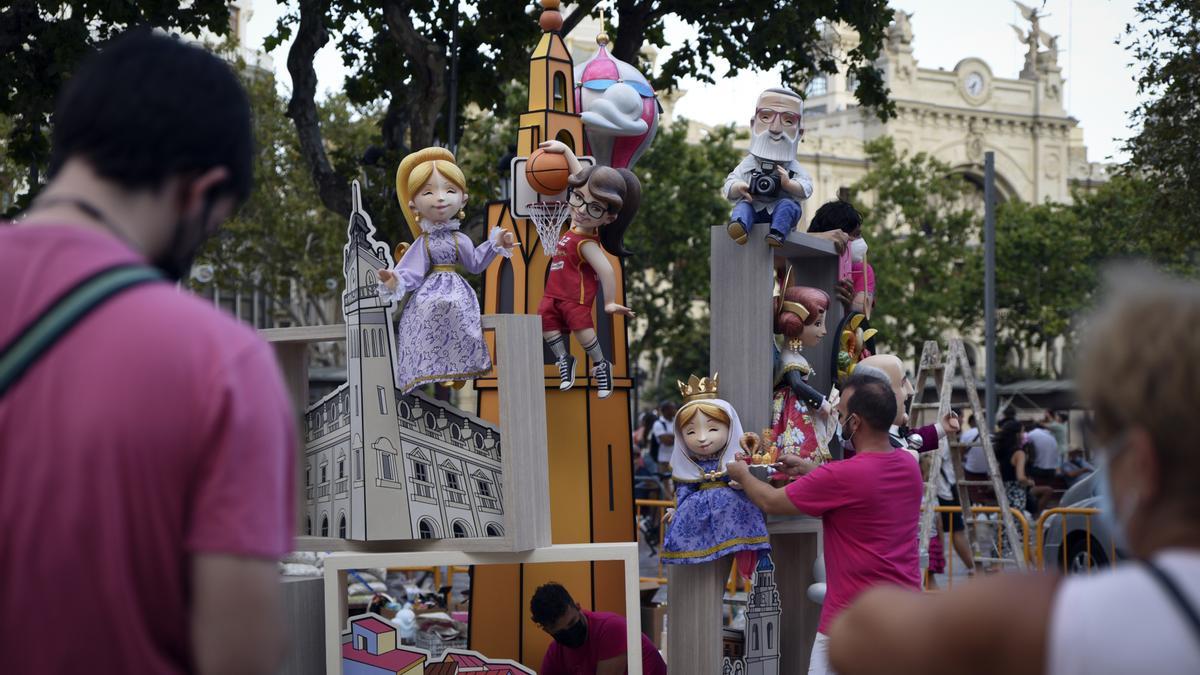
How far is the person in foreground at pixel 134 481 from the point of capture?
1907mm

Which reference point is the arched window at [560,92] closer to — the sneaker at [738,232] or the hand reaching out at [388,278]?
the sneaker at [738,232]

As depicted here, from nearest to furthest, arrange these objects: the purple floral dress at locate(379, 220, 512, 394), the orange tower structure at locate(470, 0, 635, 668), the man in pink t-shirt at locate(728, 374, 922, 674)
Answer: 1. the man in pink t-shirt at locate(728, 374, 922, 674)
2. the purple floral dress at locate(379, 220, 512, 394)
3. the orange tower structure at locate(470, 0, 635, 668)

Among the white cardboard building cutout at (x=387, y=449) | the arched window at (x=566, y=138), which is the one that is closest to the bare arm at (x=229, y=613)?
the white cardboard building cutout at (x=387, y=449)

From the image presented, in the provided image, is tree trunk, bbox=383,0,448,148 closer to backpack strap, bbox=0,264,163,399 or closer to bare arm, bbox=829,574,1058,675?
backpack strap, bbox=0,264,163,399

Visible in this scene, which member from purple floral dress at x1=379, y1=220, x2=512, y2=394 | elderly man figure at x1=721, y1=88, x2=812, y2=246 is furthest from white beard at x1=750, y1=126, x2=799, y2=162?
purple floral dress at x1=379, y1=220, x2=512, y2=394

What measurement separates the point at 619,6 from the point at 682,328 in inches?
1029

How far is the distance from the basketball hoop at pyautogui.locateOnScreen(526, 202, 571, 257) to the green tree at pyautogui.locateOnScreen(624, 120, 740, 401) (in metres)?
27.7

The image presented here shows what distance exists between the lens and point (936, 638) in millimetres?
1959

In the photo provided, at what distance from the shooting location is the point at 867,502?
18.0 feet

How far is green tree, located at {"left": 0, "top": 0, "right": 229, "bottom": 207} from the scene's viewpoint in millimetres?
12266

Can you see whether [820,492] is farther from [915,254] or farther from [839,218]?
[915,254]

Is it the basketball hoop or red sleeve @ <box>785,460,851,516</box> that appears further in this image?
the basketball hoop

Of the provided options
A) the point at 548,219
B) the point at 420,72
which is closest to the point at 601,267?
the point at 548,219

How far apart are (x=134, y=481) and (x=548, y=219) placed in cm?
567
